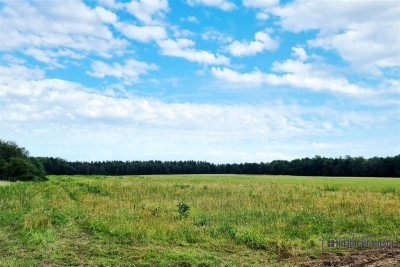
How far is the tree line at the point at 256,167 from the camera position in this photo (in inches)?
3947

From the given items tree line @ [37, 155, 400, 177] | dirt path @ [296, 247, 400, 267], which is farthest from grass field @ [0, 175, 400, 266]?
tree line @ [37, 155, 400, 177]

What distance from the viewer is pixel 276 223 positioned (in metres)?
13.8

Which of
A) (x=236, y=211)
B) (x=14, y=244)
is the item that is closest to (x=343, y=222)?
(x=236, y=211)

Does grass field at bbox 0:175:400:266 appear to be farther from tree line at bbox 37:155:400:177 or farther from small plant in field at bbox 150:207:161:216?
tree line at bbox 37:155:400:177

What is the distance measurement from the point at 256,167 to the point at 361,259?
133 metres

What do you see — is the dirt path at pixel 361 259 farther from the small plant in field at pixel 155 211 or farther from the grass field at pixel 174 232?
the small plant in field at pixel 155 211

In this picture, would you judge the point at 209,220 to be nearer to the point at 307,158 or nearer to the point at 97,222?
the point at 97,222

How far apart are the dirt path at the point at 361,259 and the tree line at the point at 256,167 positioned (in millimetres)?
100764

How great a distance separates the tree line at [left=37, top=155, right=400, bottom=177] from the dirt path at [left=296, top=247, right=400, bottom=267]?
100764 mm

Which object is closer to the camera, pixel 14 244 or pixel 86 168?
pixel 14 244

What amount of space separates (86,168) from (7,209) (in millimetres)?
124266

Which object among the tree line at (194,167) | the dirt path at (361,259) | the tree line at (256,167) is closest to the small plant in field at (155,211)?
the dirt path at (361,259)

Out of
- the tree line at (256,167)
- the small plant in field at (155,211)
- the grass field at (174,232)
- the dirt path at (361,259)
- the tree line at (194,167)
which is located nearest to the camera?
the dirt path at (361,259)

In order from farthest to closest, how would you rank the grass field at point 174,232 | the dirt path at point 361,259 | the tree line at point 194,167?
the tree line at point 194,167 < the grass field at point 174,232 < the dirt path at point 361,259
